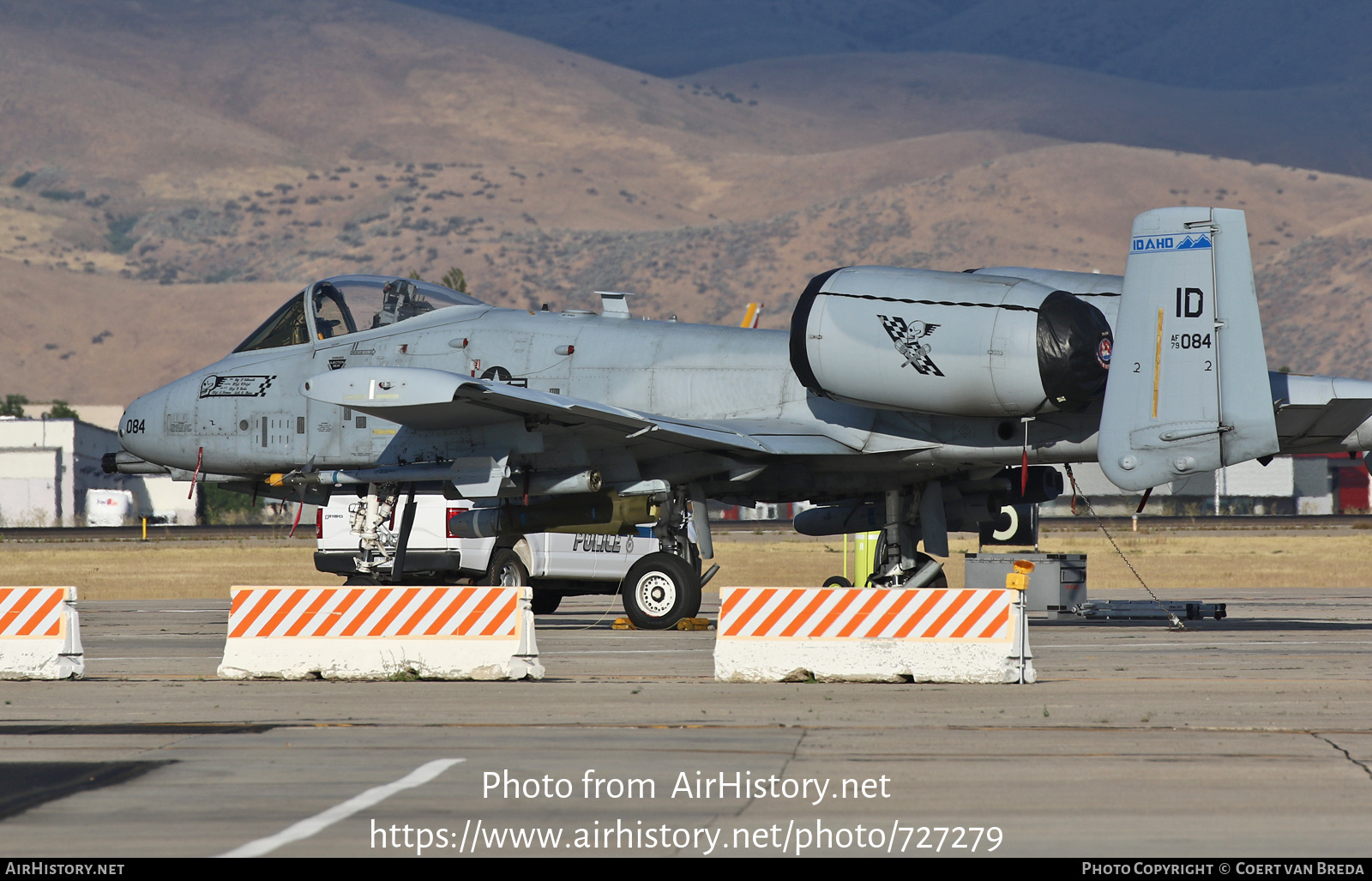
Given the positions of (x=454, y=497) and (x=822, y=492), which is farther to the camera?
(x=822, y=492)

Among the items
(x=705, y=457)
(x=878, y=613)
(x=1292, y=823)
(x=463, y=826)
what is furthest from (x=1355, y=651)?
(x=463, y=826)

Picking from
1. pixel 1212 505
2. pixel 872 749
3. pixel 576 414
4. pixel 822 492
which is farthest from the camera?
pixel 1212 505

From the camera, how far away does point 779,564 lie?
37.8m

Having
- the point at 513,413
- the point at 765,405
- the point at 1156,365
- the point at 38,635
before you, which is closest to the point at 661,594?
the point at 765,405

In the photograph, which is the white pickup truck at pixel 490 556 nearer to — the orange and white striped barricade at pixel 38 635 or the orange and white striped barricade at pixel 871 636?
the orange and white striped barricade at pixel 38 635

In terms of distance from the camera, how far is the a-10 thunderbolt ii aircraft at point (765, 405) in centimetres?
1576

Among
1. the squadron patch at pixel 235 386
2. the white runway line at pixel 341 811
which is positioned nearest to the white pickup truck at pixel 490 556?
the squadron patch at pixel 235 386

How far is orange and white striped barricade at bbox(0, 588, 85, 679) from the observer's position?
14.1 m

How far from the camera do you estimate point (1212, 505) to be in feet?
259

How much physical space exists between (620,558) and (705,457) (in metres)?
6.16

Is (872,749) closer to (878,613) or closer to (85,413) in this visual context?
(878,613)

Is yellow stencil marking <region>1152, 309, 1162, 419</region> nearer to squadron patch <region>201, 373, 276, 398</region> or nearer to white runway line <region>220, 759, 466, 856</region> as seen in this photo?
A: white runway line <region>220, 759, 466, 856</region>

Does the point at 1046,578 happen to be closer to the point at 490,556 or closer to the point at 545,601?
the point at 545,601

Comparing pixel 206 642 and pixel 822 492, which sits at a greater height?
pixel 822 492
